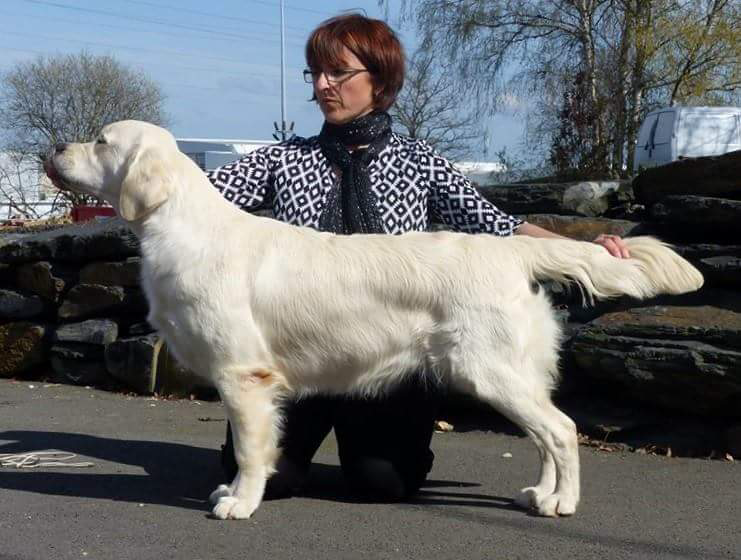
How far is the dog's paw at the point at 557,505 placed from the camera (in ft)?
13.5

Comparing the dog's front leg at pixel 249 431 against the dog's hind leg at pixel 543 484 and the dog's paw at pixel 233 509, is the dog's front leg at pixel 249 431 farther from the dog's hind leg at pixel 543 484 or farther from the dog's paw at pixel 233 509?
the dog's hind leg at pixel 543 484

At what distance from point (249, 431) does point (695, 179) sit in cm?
402

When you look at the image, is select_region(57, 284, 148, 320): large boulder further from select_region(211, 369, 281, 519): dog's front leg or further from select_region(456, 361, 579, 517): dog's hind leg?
select_region(456, 361, 579, 517): dog's hind leg

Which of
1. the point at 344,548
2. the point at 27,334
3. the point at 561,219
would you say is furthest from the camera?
the point at 27,334

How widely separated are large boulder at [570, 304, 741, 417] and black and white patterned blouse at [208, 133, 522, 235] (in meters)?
1.28

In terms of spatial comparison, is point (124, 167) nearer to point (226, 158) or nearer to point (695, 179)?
point (695, 179)

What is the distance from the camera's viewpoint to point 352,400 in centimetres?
468

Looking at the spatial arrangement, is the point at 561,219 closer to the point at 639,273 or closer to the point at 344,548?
the point at 639,273

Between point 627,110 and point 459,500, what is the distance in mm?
17708

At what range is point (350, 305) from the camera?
4051mm

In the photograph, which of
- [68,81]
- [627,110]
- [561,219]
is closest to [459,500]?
[561,219]

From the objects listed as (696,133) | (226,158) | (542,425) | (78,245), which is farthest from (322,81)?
(226,158)

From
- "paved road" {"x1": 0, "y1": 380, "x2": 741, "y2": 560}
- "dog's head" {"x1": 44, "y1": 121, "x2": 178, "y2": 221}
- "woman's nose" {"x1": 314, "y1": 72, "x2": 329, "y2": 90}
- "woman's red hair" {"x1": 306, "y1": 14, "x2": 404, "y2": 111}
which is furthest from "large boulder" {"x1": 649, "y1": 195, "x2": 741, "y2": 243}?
"dog's head" {"x1": 44, "y1": 121, "x2": 178, "y2": 221}

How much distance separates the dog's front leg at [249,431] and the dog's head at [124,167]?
33.5 inches
